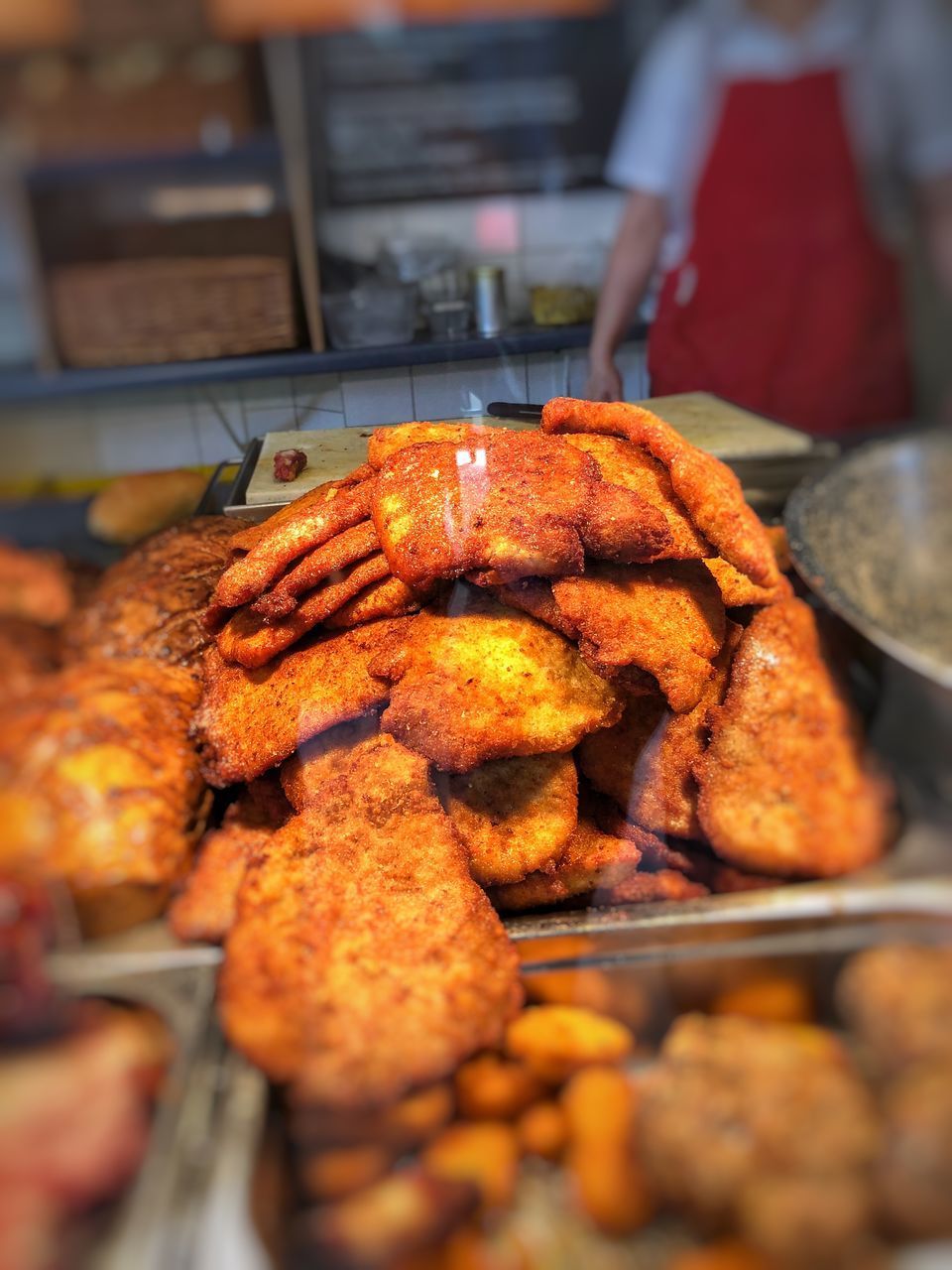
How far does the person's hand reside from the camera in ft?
4.89

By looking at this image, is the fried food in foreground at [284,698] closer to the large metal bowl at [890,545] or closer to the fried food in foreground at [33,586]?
the fried food in foreground at [33,586]

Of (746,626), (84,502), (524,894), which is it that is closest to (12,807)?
(84,502)

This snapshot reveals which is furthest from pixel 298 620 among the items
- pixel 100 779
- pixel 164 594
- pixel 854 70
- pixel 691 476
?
pixel 854 70

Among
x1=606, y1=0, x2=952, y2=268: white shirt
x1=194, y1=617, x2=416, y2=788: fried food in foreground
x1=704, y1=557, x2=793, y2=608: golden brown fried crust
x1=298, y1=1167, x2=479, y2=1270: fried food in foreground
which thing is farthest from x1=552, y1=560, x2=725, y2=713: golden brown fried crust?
x1=298, y1=1167, x2=479, y2=1270: fried food in foreground

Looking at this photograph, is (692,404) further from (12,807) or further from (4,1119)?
(4,1119)

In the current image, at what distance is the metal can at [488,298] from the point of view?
1326mm

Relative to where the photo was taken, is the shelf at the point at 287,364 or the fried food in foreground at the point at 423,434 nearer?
the shelf at the point at 287,364

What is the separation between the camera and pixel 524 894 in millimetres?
1562

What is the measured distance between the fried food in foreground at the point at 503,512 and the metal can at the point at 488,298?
180mm

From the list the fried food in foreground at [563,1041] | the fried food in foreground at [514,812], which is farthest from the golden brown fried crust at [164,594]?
the fried food in foreground at [563,1041]

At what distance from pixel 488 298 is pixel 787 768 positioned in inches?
33.1

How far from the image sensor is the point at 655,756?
5.27ft

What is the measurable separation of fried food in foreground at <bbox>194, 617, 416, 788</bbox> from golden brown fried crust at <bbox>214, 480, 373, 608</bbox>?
5.3 inches

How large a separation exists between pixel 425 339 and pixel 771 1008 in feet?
3.49
